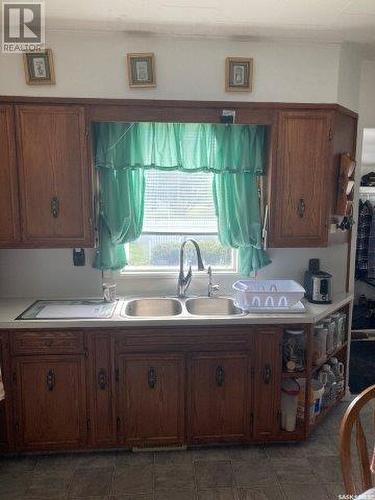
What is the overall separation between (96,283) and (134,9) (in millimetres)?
1704

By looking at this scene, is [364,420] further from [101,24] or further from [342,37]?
[101,24]

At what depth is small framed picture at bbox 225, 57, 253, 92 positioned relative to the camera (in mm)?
2316

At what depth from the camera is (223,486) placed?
2.02m

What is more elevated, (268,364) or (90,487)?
(268,364)

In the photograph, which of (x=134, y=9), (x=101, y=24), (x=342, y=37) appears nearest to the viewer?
(x=134, y=9)

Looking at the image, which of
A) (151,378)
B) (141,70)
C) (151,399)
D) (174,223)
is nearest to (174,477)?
(151,399)

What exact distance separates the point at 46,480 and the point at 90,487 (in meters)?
0.26

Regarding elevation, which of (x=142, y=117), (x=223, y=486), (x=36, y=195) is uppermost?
(x=142, y=117)

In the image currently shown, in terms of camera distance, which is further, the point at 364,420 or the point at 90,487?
the point at 364,420

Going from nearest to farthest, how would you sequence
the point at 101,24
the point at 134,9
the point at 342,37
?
the point at 134,9, the point at 101,24, the point at 342,37

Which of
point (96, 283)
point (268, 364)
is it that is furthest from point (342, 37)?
point (96, 283)

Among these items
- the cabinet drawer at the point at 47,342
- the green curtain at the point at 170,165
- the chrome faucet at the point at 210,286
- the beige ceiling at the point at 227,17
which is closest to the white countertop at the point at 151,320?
the cabinet drawer at the point at 47,342

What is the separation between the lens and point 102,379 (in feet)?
7.19

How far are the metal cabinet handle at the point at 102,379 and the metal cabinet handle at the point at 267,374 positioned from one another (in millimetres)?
956
